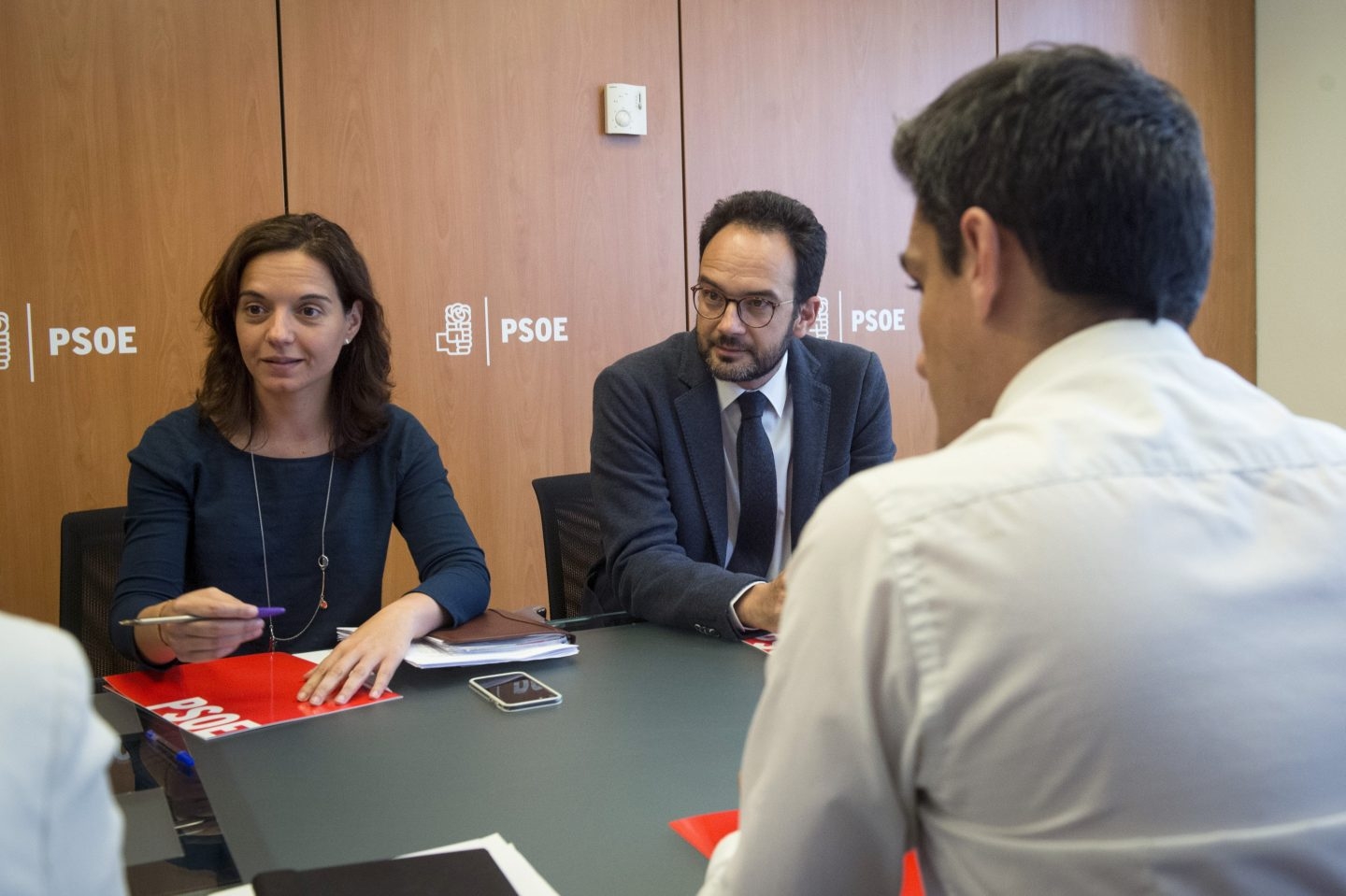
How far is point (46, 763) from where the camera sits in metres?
0.56

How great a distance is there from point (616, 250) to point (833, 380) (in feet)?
5.38

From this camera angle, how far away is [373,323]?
7.86 feet

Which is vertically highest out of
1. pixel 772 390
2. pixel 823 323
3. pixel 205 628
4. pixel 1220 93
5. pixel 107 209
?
pixel 1220 93

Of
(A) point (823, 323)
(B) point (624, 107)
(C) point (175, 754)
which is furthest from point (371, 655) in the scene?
(A) point (823, 323)

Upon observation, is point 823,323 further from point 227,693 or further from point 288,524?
point 227,693

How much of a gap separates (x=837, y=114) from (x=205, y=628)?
10.7 ft

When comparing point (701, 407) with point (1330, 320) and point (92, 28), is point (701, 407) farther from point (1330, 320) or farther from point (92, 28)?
point (1330, 320)

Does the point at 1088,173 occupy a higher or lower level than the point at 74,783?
higher

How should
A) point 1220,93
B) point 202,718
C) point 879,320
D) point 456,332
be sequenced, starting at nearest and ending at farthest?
1. point 202,718
2. point 456,332
3. point 879,320
4. point 1220,93

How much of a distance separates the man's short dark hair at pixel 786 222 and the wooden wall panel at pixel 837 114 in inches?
61.9

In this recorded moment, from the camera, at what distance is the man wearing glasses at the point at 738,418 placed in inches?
91.2

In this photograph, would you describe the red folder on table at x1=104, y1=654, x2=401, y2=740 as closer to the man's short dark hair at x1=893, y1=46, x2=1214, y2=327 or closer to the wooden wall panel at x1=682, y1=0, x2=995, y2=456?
the man's short dark hair at x1=893, y1=46, x2=1214, y2=327

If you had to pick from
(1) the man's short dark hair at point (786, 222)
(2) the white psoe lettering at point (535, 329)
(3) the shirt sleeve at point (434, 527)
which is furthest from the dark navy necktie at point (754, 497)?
(2) the white psoe lettering at point (535, 329)

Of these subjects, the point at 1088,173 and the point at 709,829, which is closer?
the point at 1088,173
